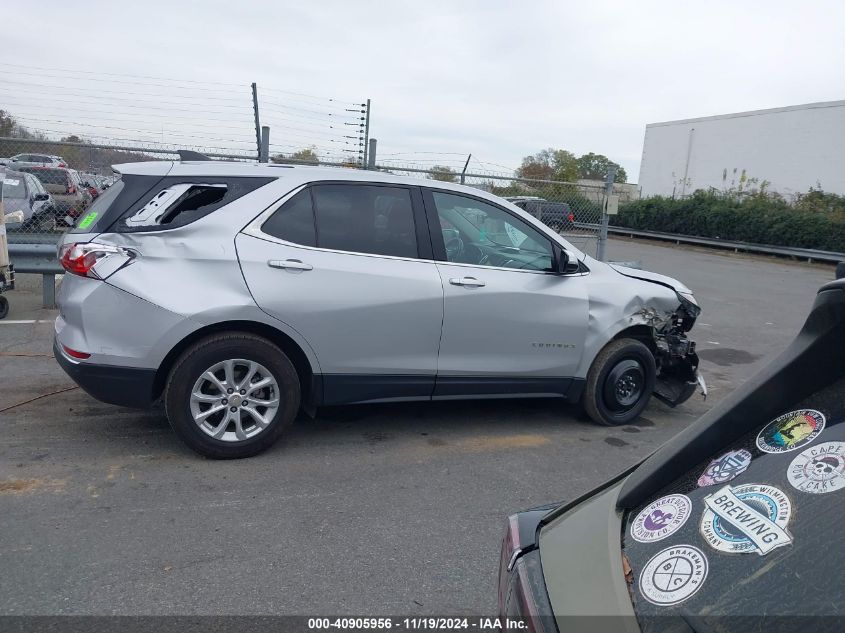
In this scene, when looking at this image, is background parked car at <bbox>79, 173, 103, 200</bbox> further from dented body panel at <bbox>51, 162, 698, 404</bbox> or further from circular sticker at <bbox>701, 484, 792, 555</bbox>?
circular sticker at <bbox>701, 484, 792, 555</bbox>

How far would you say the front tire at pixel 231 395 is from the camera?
4.49 m

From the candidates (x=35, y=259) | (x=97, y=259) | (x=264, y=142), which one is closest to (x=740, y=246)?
(x=264, y=142)

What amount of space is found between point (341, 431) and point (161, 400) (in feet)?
4.23

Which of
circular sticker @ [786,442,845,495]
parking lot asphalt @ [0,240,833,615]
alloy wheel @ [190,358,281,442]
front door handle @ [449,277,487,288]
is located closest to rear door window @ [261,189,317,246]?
alloy wheel @ [190,358,281,442]

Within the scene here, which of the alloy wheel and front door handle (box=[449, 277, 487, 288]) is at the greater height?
front door handle (box=[449, 277, 487, 288])

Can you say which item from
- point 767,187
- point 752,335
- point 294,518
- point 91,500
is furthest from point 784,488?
point 767,187

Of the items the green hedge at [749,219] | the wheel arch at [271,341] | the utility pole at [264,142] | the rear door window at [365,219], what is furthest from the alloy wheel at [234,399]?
the green hedge at [749,219]

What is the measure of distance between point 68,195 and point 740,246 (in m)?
24.5

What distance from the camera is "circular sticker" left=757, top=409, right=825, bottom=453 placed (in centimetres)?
158

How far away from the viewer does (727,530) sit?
1507 mm

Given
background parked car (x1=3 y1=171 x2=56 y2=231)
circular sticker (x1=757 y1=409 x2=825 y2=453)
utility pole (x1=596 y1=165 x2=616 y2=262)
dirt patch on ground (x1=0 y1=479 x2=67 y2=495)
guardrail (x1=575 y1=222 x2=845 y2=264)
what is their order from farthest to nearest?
guardrail (x1=575 y1=222 x2=845 y2=264), utility pole (x1=596 y1=165 x2=616 y2=262), background parked car (x1=3 y1=171 x2=56 y2=231), dirt patch on ground (x1=0 y1=479 x2=67 y2=495), circular sticker (x1=757 y1=409 x2=825 y2=453)

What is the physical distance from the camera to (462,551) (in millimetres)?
3697

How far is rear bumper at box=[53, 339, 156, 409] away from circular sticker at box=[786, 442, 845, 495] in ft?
12.6

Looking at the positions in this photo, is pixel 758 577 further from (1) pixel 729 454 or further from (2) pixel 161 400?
A: (2) pixel 161 400
